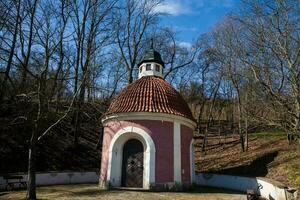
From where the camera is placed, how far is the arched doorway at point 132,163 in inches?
639

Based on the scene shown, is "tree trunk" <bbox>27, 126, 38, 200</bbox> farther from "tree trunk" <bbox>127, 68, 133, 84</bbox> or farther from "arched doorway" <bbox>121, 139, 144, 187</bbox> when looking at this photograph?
"tree trunk" <bbox>127, 68, 133, 84</bbox>

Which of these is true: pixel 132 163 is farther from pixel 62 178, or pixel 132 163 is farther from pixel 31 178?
pixel 31 178

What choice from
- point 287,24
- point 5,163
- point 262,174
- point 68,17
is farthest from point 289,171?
point 5,163

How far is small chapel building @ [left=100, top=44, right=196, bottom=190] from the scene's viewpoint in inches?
632

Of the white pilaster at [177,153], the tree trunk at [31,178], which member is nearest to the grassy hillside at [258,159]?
the white pilaster at [177,153]

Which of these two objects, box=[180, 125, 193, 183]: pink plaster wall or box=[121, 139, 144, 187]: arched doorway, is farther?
box=[180, 125, 193, 183]: pink plaster wall

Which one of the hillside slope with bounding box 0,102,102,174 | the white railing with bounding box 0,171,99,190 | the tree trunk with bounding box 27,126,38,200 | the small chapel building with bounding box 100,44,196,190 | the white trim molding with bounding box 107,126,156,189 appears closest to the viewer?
the tree trunk with bounding box 27,126,38,200

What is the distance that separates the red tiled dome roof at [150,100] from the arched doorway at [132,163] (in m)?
1.86

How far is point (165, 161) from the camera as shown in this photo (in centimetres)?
1617

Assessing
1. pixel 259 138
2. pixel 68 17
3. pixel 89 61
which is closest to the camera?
pixel 68 17

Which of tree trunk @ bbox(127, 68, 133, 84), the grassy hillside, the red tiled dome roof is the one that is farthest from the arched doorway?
tree trunk @ bbox(127, 68, 133, 84)

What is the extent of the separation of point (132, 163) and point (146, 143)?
133 cm

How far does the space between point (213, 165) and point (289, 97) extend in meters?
12.4

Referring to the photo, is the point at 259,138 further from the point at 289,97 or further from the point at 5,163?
the point at 5,163
